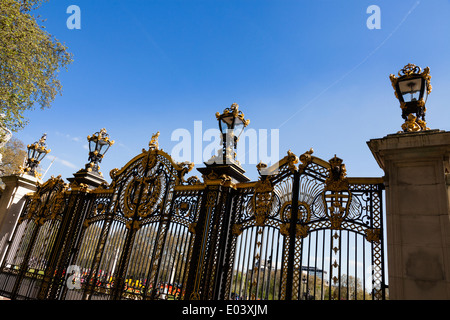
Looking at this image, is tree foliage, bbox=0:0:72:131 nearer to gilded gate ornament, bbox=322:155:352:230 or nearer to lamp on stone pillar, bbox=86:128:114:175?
lamp on stone pillar, bbox=86:128:114:175

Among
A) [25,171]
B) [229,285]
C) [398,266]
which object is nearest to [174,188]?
[229,285]

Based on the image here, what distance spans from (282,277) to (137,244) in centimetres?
361

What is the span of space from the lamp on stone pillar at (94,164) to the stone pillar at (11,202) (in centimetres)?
271

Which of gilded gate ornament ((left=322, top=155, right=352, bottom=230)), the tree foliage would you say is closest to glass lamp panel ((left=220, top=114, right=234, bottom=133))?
gilded gate ornament ((left=322, top=155, right=352, bottom=230))

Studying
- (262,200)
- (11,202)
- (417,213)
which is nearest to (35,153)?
(11,202)

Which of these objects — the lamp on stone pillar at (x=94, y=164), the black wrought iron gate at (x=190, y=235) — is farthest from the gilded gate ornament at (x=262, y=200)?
the lamp on stone pillar at (x=94, y=164)

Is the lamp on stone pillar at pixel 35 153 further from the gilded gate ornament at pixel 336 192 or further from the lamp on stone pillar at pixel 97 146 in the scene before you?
the gilded gate ornament at pixel 336 192

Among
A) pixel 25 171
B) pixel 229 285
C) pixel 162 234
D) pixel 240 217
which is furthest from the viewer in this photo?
pixel 25 171

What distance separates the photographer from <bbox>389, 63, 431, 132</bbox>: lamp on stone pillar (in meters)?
4.79

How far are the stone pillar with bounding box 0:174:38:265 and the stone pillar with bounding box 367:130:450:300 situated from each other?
36.7 feet

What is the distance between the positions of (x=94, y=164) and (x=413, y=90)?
8430 mm

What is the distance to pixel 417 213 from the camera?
13.2 ft

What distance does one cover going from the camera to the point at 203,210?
617cm
